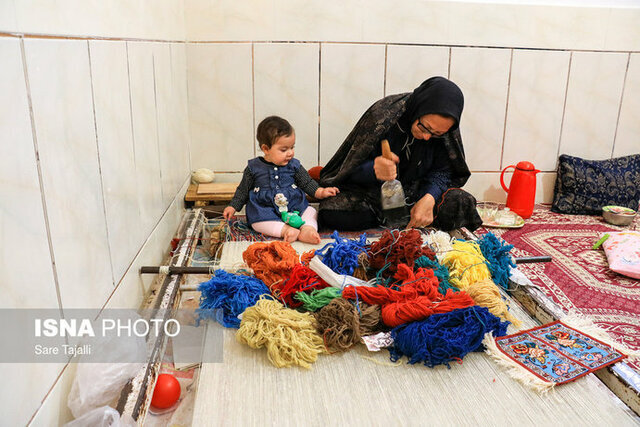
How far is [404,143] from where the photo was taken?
2.72 m

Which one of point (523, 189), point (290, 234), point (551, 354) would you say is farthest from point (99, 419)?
point (523, 189)

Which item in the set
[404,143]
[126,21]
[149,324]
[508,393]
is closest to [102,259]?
[149,324]

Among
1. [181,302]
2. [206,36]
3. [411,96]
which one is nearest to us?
[181,302]

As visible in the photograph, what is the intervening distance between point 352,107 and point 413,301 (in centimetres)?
194

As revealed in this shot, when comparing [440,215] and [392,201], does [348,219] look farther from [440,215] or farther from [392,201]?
[440,215]

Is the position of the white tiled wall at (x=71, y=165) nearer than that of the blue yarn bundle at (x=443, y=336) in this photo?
Yes

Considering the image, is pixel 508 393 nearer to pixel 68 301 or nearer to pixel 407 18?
pixel 68 301

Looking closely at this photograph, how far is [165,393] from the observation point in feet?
4.65

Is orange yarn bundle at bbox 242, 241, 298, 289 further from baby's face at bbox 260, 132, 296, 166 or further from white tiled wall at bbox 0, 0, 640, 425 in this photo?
baby's face at bbox 260, 132, 296, 166

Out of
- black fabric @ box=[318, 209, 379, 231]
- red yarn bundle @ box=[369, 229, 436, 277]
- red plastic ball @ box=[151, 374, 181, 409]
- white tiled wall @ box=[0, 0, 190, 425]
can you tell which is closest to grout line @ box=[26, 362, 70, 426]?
white tiled wall @ box=[0, 0, 190, 425]

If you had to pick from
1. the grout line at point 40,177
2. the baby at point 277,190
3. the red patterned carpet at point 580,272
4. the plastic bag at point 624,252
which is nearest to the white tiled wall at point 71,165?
the grout line at point 40,177

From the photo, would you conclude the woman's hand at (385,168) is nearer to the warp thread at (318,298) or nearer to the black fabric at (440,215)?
the black fabric at (440,215)

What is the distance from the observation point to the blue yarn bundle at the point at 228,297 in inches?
65.4

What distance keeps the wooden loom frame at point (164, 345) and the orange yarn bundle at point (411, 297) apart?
40 cm
